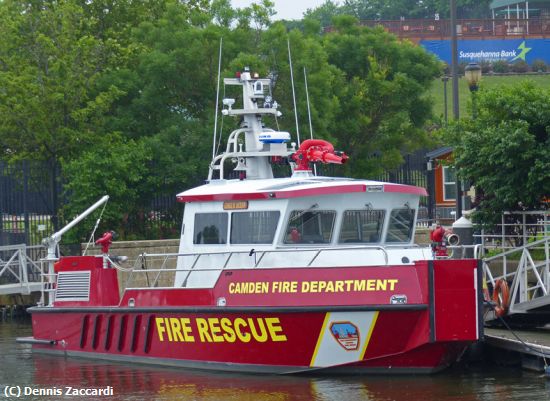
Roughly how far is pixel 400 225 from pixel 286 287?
2.51m

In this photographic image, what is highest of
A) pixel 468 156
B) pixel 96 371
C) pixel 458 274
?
pixel 468 156

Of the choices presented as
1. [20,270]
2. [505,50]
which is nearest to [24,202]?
[20,270]

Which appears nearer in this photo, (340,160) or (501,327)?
(340,160)

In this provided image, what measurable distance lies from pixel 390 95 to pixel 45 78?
1031cm

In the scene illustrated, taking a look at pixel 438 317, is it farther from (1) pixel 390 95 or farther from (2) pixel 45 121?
(1) pixel 390 95

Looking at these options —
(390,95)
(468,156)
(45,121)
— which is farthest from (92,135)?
(468,156)

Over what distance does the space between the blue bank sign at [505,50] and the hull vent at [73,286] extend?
52.0 meters

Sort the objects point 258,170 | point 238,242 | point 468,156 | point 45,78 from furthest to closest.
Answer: point 45,78, point 468,156, point 258,170, point 238,242

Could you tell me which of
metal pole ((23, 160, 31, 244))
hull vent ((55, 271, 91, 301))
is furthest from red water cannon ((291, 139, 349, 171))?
metal pole ((23, 160, 31, 244))

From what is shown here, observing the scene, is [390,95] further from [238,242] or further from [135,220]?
[238,242]

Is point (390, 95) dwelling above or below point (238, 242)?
above

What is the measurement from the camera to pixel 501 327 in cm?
2117

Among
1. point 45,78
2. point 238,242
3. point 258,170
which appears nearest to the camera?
point 238,242

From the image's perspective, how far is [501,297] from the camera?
66.6 feet
